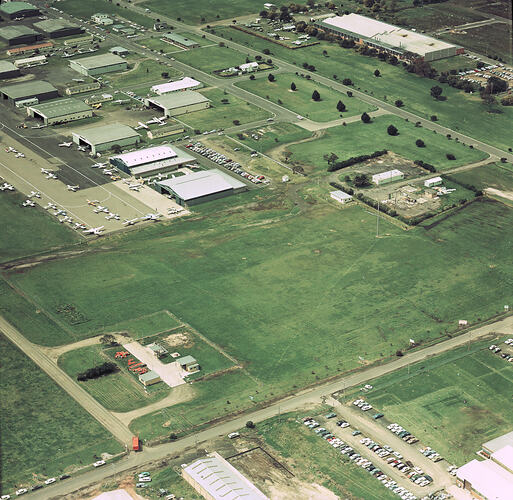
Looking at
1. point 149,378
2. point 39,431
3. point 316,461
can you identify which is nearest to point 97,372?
point 149,378

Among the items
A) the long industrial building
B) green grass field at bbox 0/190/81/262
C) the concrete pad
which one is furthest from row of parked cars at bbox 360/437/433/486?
green grass field at bbox 0/190/81/262

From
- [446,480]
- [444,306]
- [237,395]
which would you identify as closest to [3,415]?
[237,395]

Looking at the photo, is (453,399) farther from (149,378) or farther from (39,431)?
(39,431)

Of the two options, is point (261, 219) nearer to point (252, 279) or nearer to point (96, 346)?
point (252, 279)

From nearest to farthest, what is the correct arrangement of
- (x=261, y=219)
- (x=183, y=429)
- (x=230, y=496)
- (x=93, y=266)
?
1. (x=230, y=496)
2. (x=183, y=429)
3. (x=93, y=266)
4. (x=261, y=219)

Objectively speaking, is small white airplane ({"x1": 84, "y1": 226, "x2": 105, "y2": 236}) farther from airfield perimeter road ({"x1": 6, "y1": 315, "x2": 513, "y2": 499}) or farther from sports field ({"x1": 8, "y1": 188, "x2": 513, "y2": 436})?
airfield perimeter road ({"x1": 6, "y1": 315, "x2": 513, "y2": 499})
